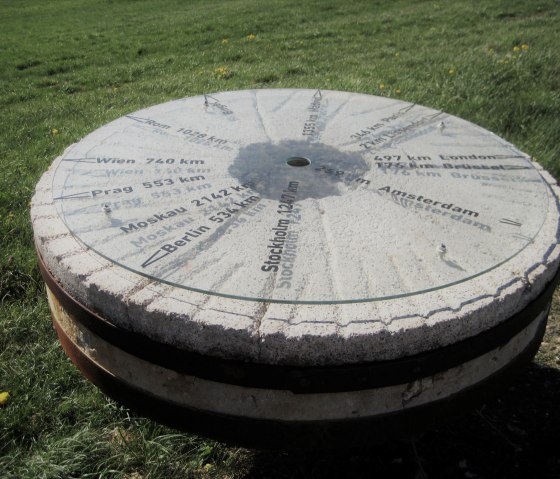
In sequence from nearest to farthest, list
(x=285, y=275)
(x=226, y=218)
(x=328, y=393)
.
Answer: (x=328, y=393) → (x=285, y=275) → (x=226, y=218)

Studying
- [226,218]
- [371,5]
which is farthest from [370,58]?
[226,218]

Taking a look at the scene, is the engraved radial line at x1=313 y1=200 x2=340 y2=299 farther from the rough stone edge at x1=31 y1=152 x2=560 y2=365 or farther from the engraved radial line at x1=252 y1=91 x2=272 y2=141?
the engraved radial line at x1=252 y1=91 x2=272 y2=141

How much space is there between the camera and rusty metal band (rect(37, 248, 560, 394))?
5.53 feet

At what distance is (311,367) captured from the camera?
169 cm

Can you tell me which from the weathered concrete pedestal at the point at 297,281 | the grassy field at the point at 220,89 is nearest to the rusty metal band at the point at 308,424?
the weathered concrete pedestal at the point at 297,281

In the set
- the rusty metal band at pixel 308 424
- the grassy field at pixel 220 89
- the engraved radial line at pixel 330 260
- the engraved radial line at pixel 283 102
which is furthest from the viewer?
the engraved radial line at pixel 283 102

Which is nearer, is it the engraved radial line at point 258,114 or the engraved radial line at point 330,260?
the engraved radial line at point 330,260

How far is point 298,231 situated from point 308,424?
0.71 meters

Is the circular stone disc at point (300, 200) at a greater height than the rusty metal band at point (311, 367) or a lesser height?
greater

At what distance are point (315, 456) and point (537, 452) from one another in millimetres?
972

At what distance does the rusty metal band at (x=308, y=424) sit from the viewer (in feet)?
A: 5.87

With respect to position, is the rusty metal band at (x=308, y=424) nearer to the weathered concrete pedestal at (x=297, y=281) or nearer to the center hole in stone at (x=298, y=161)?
the weathered concrete pedestal at (x=297, y=281)

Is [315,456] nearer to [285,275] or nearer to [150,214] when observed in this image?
[285,275]

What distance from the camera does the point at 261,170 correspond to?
2666 mm
